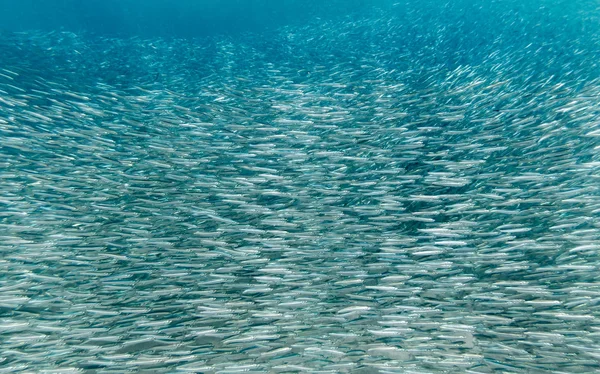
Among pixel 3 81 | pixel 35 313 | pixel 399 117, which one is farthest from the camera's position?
Answer: pixel 3 81

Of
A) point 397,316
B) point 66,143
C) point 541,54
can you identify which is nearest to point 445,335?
point 397,316

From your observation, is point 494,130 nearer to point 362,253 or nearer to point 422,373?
point 362,253

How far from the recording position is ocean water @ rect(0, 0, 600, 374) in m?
4.04

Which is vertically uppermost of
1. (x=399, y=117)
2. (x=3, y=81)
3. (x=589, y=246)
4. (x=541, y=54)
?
(x=541, y=54)

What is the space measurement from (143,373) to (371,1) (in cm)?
1574

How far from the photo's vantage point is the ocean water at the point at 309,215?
4.04m

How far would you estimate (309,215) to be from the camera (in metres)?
5.68

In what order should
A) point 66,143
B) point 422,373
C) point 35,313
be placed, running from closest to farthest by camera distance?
1. point 422,373
2. point 35,313
3. point 66,143

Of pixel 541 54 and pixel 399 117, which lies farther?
pixel 541 54

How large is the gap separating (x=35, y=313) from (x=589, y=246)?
5.04 metres

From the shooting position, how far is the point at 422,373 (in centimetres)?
371

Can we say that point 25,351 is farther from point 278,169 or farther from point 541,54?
point 541,54

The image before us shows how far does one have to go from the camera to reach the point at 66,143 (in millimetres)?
7055

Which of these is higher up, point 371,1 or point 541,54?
point 371,1
